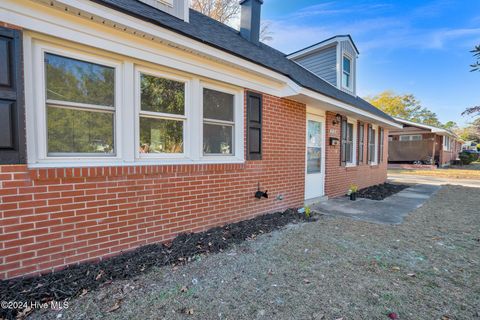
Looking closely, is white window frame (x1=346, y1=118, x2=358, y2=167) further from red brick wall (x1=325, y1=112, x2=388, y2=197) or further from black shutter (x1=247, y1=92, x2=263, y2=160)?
black shutter (x1=247, y1=92, x2=263, y2=160)

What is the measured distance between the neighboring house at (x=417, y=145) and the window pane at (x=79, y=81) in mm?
22851

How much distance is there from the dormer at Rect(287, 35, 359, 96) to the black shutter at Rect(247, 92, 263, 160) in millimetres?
5686

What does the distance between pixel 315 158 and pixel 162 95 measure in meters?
4.81

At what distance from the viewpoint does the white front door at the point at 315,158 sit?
6418 mm

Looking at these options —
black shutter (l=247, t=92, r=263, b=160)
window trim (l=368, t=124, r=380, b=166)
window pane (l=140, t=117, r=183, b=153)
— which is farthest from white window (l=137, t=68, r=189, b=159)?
window trim (l=368, t=124, r=380, b=166)

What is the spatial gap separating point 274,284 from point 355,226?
2.83m

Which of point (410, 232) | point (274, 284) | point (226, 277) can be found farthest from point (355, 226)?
point (226, 277)

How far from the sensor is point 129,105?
9.97 feet

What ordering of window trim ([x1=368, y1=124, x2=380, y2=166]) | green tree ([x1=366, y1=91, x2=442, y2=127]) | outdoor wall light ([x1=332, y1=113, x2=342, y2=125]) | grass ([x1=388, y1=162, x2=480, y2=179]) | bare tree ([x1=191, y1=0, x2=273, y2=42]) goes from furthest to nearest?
1. green tree ([x1=366, y1=91, x2=442, y2=127])
2. grass ([x1=388, y1=162, x2=480, y2=179])
3. bare tree ([x1=191, y1=0, x2=273, y2=42])
4. window trim ([x1=368, y1=124, x2=380, y2=166])
5. outdoor wall light ([x1=332, y1=113, x2=342, y2=125])

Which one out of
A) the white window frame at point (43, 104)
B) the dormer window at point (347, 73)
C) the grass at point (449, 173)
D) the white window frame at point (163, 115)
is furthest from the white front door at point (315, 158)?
the grass at point (449, 173)

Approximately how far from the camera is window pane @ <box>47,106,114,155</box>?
2.59 m

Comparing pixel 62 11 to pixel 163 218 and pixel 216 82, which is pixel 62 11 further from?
pixel 163 218

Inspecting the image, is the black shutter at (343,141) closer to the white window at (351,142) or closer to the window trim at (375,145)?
the white window at (351,142)

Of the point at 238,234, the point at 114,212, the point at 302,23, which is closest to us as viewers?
the point at 114,212
